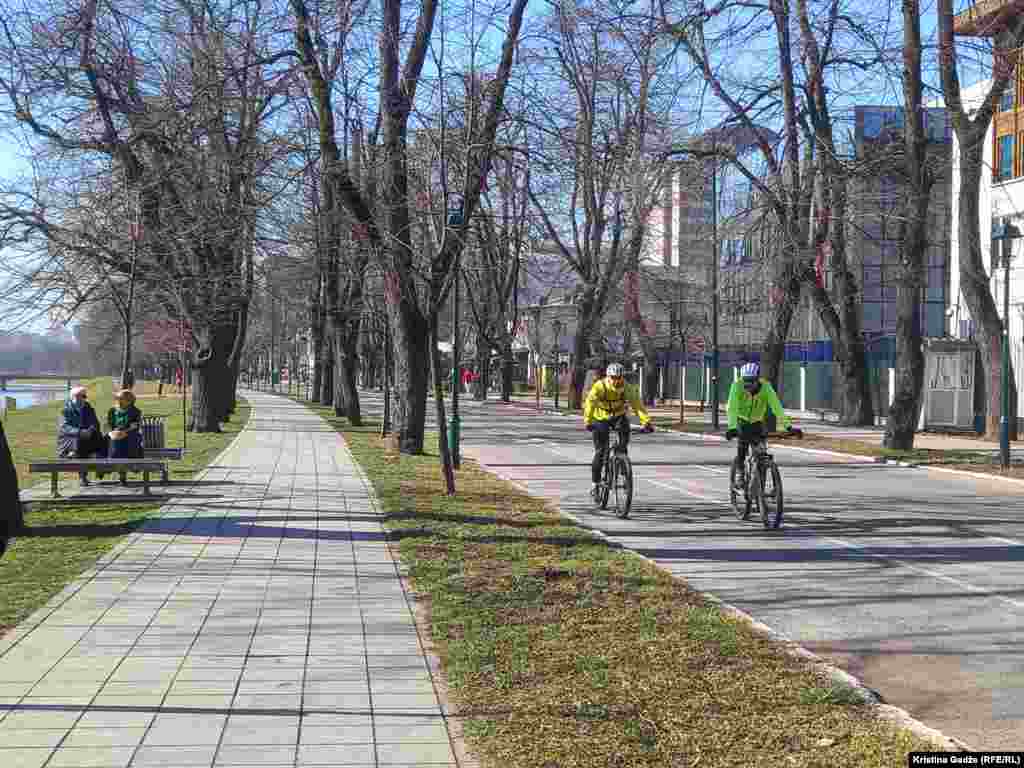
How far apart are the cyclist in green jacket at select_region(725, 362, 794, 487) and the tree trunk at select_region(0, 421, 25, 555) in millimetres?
8797

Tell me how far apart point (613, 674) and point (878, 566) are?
481 centimetres

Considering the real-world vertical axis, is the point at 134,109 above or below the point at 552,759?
above

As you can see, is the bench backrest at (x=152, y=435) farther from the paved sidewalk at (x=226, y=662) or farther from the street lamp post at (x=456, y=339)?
the paved sidewalk at (x=226, y=662)

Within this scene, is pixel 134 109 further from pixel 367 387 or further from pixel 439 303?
pixel 367 387

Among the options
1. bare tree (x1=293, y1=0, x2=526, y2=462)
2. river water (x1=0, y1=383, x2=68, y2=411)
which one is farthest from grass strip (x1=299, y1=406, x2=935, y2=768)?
river water (x1=0, y1=383, x2=68, y2=411)

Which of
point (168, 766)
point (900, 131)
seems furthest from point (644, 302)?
point (168, 766)

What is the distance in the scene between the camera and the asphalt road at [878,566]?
6.33m

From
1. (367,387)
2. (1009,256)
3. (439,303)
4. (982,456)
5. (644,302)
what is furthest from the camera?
(367,387)

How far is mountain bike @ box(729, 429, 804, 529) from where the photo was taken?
1233cm

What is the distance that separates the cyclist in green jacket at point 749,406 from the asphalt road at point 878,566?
0.97m

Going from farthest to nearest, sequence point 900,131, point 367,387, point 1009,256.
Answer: point 367,387, point 900,131, point 1009,256

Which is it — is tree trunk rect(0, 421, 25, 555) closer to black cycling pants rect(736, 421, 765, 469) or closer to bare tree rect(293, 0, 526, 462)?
black cycling pants rect(736, 421, 765, 469)

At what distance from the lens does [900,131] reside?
27250 millimetres

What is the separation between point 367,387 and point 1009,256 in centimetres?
7669
